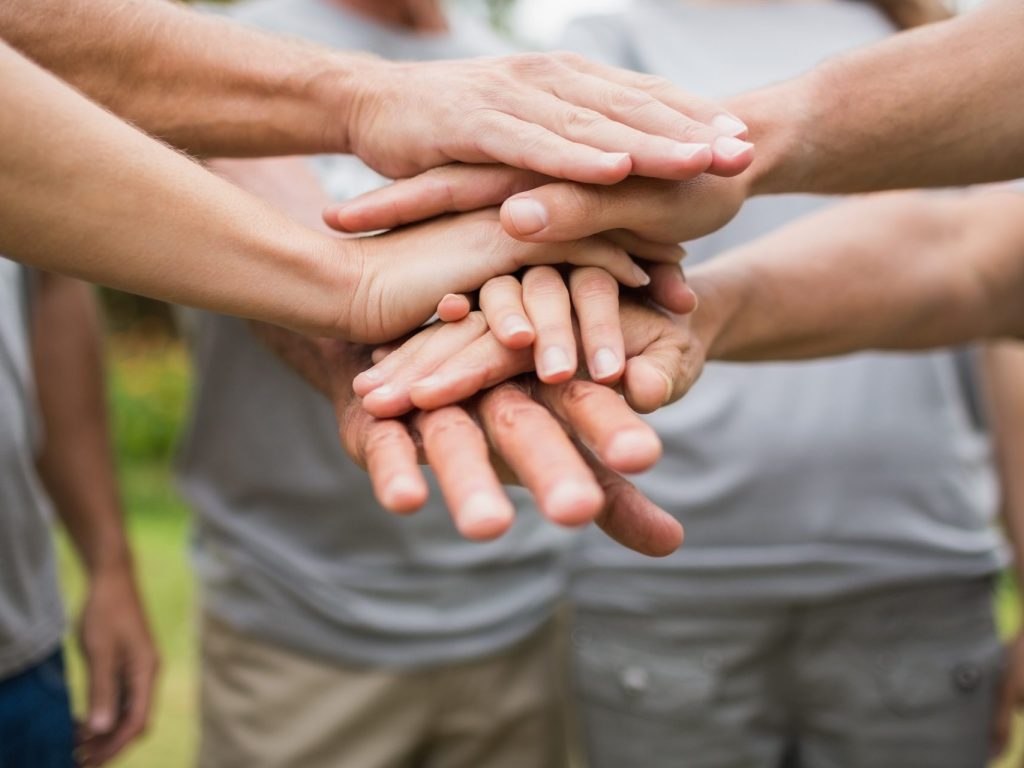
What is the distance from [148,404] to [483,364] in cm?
615

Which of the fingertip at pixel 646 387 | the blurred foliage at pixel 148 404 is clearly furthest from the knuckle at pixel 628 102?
the blurred foliage at pixel 148 404

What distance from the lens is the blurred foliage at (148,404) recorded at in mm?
6688

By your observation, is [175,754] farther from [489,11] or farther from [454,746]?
[489,11]

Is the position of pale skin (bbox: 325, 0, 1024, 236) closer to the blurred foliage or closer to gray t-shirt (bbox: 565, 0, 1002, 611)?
gray t-shirt (bbox: 565, 0, 1002, 611)

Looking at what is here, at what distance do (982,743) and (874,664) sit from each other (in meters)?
0.28

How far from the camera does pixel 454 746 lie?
83.7 inches

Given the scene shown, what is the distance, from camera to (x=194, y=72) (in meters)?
1.47

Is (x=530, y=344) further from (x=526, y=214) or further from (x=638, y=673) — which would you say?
(x=638, y=673)

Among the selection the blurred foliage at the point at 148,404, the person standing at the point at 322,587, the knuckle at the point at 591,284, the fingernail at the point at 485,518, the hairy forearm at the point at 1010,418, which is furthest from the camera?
the blurred foliage at the point at 148,404

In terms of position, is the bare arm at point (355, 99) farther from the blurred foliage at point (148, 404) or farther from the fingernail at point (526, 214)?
the blurred foliage at point (148, 404)

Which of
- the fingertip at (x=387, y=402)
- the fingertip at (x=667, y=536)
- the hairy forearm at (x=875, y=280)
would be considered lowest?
the hairy forearm at (x=875, y=280)

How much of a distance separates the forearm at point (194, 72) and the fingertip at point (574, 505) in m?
0.83

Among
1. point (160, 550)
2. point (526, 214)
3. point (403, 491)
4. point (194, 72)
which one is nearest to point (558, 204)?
point (526, 214)

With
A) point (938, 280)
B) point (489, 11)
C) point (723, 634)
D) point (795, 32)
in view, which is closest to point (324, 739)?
point (723, 634)
